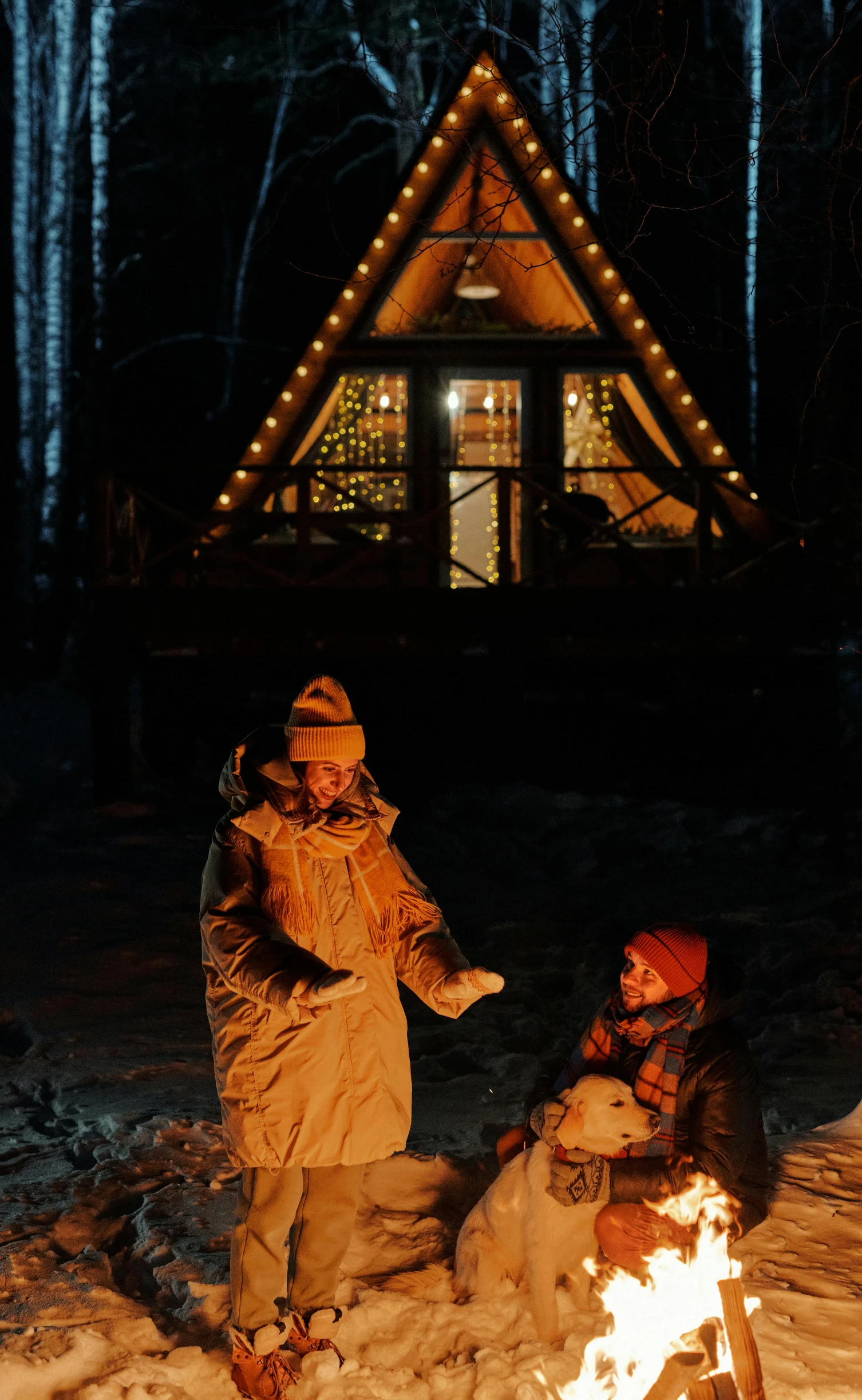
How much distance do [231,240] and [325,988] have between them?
77.1ft

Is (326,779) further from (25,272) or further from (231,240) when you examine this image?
(231,240)

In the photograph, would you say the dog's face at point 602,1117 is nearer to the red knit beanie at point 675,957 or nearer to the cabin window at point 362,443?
the red knit beanie at point 675,957

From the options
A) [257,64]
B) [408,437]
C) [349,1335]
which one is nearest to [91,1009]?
[349,1335]

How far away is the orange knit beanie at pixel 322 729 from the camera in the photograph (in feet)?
10.5

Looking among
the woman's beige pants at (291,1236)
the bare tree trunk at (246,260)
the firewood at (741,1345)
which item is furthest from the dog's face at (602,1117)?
the bare tree trunk at (246,260)

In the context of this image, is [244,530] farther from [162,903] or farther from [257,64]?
[257,64]

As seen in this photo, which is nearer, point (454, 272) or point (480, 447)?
point (454, 272)

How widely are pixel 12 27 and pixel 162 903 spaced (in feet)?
48.6

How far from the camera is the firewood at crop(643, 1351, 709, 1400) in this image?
303cm

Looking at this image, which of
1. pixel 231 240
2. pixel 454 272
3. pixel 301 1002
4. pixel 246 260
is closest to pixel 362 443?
pixel 454 272

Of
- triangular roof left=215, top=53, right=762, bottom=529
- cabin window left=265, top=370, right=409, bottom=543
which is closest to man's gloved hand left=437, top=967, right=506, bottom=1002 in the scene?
triangular roof left=215, top=53, right=762, bottom=529

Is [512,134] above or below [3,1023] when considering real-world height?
above

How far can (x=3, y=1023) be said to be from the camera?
6777mm

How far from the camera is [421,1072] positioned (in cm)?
617
